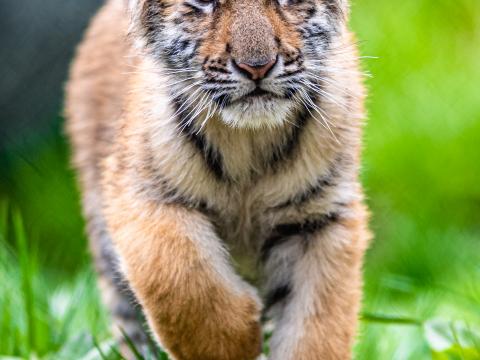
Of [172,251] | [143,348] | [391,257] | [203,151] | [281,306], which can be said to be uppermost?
[203,151]

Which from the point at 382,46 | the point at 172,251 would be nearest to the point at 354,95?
the point at 172,251

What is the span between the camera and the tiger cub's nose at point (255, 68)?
13.2ft

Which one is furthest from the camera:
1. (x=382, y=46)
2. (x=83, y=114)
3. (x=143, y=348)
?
(x=382, y=46)

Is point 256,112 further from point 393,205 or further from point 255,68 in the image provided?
point 393,205

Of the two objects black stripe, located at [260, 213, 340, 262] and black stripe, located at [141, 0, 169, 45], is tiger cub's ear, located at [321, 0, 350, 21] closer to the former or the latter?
black stripe, located at [141, 0, 169, 45]

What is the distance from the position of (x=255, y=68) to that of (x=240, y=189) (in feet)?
2.33

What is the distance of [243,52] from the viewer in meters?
4.04

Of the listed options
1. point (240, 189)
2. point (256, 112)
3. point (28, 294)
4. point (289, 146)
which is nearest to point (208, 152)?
point (240, 189)

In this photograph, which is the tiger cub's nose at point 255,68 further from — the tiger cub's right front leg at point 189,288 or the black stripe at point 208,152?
the tiger cub's right front leg at point 189,288

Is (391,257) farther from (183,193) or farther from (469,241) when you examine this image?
(183,193)

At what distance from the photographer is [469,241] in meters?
6.98

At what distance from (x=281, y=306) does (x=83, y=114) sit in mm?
2047

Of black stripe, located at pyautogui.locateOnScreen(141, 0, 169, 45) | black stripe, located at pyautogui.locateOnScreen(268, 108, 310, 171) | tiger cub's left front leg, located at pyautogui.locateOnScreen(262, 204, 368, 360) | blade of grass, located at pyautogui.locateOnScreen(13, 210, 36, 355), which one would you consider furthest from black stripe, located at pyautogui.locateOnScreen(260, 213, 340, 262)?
blade of grass, located at pyautogui.locateOnScreen(13, 210, 36, 355)

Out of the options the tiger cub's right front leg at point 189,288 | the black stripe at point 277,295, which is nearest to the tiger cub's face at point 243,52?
the tiger cub's right front leg at point 189,288
